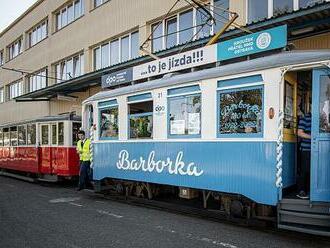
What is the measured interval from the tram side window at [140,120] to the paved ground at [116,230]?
176 centimetres

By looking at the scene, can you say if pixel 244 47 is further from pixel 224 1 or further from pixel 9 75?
pixel 9 75

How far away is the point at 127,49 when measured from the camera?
1906 centimetres

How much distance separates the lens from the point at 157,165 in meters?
9.28

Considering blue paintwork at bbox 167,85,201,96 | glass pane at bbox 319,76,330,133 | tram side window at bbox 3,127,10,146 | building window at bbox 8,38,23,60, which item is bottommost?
tram side window at bbox 3,127,10,146

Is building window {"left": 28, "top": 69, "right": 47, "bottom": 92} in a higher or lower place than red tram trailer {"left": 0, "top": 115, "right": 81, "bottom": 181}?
higher

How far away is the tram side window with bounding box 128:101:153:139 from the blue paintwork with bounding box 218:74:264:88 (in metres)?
2.21

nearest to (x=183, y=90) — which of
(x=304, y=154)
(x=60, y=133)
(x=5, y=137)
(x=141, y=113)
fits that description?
(x=141, y=113)

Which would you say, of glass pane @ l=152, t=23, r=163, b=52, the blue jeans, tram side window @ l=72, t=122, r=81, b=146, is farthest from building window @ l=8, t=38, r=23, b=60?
the blue jeans

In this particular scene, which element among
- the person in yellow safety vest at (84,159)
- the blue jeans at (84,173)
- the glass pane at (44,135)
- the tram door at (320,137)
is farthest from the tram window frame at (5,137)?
the tram door at (320,137)

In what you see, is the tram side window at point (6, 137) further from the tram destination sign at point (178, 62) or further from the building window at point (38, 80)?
the tram destination sign at point (178, 62)

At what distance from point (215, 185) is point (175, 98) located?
2.08 m

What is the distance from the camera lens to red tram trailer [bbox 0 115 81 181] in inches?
586

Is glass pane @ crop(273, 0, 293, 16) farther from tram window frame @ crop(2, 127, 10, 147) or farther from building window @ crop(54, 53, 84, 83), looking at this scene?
tram window frame @ crop(2, 127, 10, 147)

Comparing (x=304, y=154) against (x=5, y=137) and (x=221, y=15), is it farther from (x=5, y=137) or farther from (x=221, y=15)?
(x=5, y=137)
